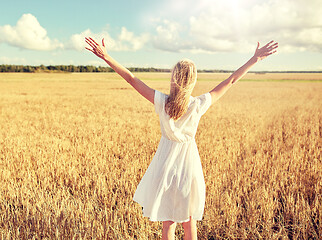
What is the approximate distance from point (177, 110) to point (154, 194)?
0.76 metres

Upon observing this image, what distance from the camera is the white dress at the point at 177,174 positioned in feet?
7.47

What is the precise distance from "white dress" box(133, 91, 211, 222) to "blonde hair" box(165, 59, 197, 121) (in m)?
0.11

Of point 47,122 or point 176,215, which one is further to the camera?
point 47,122

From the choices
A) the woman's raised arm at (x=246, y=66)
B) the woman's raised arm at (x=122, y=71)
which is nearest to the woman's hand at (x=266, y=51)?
the woman's raised arm at (x=246, y=66)

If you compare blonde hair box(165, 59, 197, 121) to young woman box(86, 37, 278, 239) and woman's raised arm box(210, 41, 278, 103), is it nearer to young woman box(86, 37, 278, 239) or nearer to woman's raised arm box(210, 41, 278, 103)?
young woman box(86, 37, 278, 239)

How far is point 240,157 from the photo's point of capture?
562cm

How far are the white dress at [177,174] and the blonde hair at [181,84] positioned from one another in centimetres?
11

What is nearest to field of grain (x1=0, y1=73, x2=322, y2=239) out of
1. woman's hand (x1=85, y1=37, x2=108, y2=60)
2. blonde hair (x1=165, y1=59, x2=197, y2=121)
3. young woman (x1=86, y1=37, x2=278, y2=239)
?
young woman (x1=86, y1=37, x2=278, y2=239)

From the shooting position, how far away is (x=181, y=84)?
6.95 ft

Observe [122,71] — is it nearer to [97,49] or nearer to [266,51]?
[97,49]

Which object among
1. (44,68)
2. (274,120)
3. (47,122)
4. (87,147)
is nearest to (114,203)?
(87,147)

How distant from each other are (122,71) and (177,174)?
3.31ft

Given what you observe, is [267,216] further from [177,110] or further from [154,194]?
[177,110]

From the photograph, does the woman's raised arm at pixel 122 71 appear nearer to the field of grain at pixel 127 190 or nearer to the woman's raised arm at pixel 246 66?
the woman's raised arm at pixel 246 66
